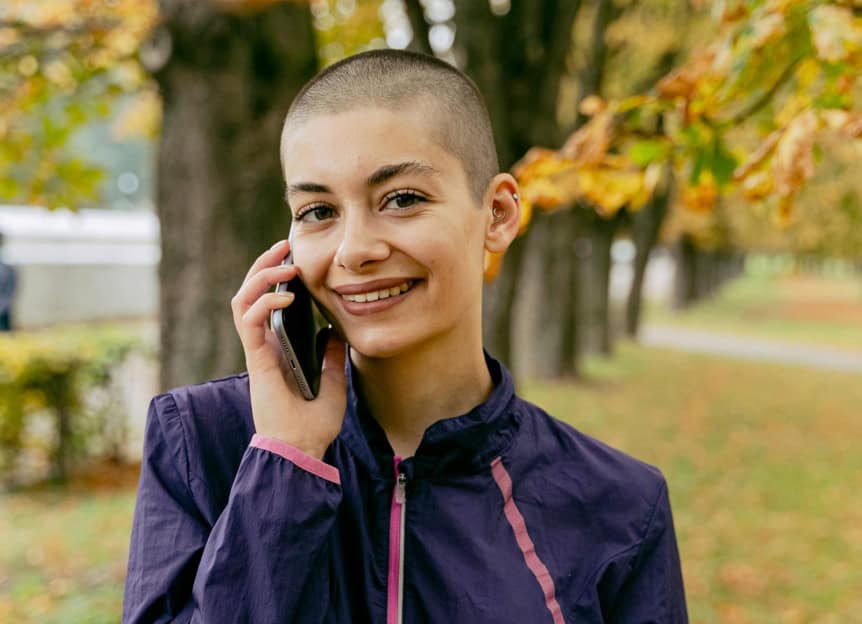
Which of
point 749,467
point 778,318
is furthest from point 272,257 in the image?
point 778,318

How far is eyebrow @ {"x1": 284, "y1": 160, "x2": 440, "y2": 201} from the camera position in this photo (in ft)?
5.14

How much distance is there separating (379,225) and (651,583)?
3.08 feet

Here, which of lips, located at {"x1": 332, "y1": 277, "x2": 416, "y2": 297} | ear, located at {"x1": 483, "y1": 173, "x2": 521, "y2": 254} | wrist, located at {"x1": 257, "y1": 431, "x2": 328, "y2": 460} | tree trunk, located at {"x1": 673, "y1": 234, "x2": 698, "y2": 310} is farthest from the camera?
tree trunk, located at {"x1": 673, "y1": 234, "x2": 698, "y2": 310}

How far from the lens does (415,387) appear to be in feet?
5.84

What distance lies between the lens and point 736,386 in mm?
15328

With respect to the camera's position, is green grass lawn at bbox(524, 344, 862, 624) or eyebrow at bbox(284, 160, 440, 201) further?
green grass lawn at bbox(524, 344, 862, 624)

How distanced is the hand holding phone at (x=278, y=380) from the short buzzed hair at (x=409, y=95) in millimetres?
322

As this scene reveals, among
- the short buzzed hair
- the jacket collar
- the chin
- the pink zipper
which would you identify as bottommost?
the pink zipper

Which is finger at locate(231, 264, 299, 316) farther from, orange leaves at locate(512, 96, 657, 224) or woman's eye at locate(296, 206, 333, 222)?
orange leaves at locate(512, 96, 657, 224)

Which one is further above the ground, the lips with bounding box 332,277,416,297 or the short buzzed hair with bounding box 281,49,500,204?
the short buzzed hair with bounding box 281,49,500,204

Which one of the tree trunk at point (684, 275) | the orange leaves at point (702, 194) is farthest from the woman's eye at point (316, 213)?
the tree trunk at point (684, 275)

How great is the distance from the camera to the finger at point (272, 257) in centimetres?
166

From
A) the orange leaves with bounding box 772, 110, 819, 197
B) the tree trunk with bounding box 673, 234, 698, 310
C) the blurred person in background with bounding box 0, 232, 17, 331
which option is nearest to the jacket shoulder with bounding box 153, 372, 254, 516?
the orange leaves with bounding box 772, 110, 819, 197

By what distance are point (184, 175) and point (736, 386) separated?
43.2 ft
